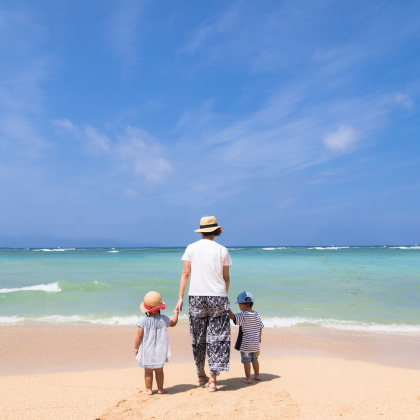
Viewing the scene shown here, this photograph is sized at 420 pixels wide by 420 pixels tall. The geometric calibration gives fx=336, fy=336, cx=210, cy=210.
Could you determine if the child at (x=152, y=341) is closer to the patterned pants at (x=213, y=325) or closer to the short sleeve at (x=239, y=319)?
the patterned pants at (x=213, y=325)

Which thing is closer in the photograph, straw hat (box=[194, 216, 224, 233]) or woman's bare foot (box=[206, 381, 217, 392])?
woman's bare foot (box=[206, 381, 217, 392])

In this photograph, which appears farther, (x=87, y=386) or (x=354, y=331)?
(x=354, y=331)

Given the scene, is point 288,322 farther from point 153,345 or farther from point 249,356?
point 153,345

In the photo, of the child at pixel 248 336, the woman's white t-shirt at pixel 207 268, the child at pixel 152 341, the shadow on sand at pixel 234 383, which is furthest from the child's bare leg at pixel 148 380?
the child at pixel 248 336

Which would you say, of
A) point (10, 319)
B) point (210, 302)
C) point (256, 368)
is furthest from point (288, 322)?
point (10, 319)

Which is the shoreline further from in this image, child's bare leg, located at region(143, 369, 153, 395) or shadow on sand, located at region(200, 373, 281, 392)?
child's bare leg, located at region(143, 369, 153, 395)

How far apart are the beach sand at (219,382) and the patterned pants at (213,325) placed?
330 millimetres

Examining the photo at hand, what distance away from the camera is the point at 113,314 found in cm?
813

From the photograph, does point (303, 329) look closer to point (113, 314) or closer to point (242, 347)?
point (242, 347)

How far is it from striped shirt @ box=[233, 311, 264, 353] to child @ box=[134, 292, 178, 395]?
87 cm

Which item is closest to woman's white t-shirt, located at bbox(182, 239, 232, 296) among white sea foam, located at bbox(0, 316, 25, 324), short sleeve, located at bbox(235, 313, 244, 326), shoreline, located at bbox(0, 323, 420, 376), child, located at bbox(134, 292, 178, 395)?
child, located at bbox(134, 292, 178, 395)

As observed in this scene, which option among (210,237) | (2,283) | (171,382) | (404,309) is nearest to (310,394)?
(171,382)

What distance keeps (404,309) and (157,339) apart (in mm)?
7639

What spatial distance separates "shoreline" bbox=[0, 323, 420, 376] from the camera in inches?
190
